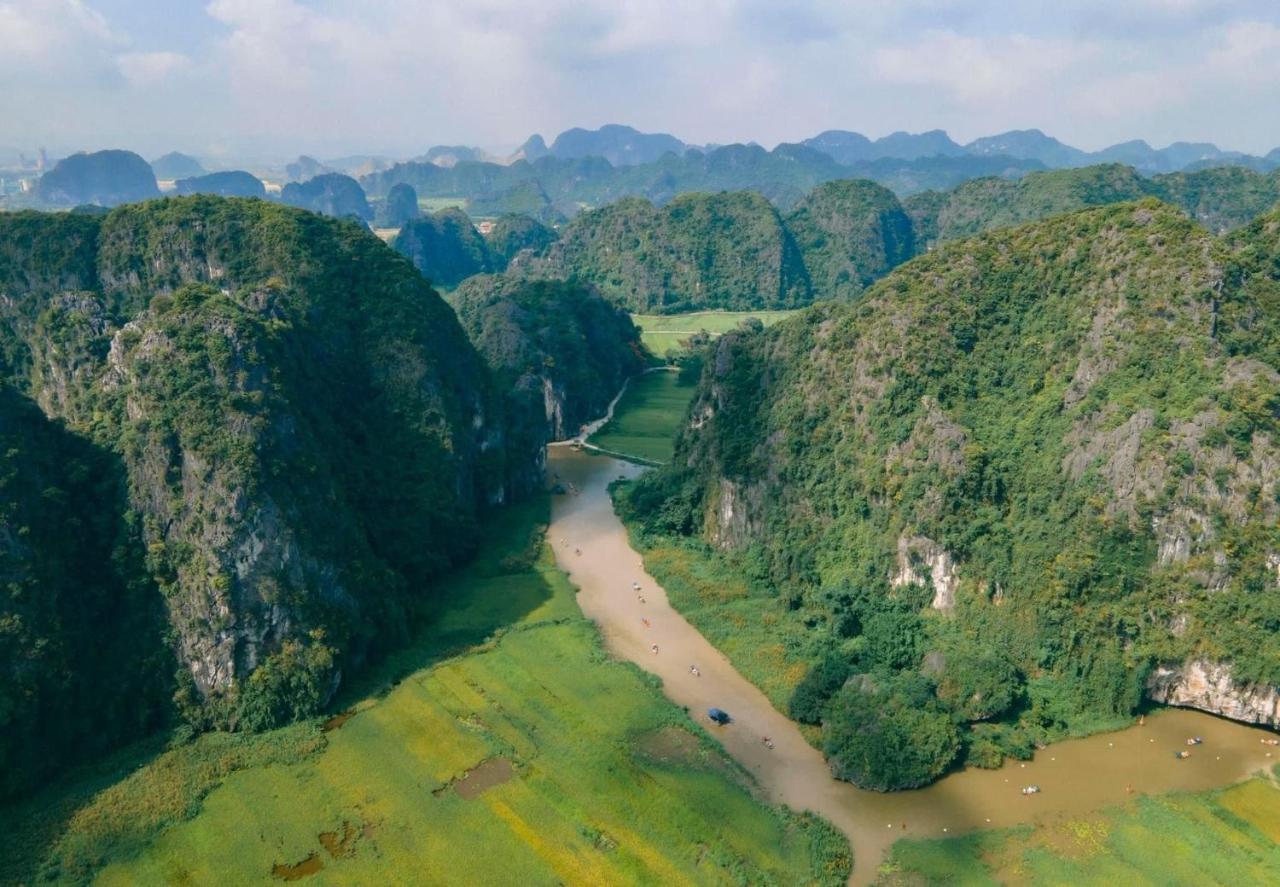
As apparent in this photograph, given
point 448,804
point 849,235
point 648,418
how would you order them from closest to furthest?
point 448,804 → point 648,418 → point 849,235

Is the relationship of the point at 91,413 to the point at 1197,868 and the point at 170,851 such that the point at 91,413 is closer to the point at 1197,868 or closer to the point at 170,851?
the point at 170,851

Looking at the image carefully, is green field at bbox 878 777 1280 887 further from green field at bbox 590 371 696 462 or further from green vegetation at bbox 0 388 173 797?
green field at bbox 590 371 696 462

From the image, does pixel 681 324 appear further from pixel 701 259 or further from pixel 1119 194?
pixel 1119 194

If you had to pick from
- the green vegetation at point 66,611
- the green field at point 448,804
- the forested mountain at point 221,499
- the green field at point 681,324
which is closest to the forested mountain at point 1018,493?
the green field at point 448,804

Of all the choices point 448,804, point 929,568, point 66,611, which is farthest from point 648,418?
point 66,611

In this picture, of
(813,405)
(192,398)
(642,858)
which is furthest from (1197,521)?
(192,398)

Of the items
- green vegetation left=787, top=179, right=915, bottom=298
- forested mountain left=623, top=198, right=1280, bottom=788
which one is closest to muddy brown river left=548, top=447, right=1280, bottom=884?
forested mountain left=623, top=198, right=1280, bottom=788

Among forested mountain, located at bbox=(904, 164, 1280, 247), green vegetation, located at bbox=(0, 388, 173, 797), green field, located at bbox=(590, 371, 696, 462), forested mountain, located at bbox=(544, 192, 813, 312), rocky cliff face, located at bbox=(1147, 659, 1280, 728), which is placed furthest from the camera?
A: forested mountain, located at bbox=(544, 192, 813, 312)
